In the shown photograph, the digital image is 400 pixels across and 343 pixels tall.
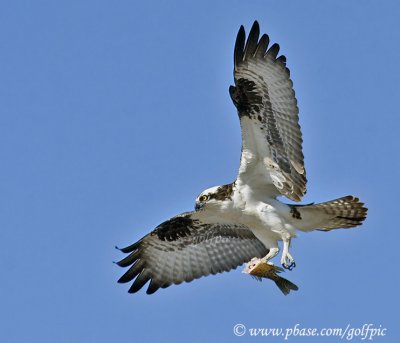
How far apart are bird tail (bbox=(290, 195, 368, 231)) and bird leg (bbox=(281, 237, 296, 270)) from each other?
0.99ft

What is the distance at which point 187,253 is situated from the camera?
1702cm

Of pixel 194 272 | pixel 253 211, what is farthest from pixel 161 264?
pixel 253 211

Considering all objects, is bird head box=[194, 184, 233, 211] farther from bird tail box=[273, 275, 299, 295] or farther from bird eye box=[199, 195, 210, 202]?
bird tail box=[273, 275, 299, 295]

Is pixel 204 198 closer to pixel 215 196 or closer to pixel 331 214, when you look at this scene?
pixel 215 196

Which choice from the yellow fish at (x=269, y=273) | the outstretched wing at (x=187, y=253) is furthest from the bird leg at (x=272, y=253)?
the outstretched wing at (x=187, y=253)

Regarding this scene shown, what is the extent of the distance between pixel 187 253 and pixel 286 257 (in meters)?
2.42

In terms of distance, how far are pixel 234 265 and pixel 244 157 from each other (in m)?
2.49

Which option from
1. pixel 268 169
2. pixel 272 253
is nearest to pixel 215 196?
pixel 268 169

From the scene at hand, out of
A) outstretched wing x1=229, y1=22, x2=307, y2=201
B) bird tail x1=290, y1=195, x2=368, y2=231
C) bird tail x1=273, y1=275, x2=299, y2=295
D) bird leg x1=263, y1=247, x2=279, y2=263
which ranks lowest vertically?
bird tail x1=273, y1=275, x2=299, y2=295

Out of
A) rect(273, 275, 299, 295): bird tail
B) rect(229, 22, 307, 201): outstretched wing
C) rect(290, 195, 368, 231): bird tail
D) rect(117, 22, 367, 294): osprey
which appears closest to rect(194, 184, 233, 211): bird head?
rect(117, 22, 367, 294): osprey

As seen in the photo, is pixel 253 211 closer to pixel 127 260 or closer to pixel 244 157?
pixel 244 157

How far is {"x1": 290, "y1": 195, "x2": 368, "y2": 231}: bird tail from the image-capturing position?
50.0ft

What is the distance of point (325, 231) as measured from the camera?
15602mm

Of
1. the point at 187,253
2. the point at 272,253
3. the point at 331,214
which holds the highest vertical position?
the point at 187,253
